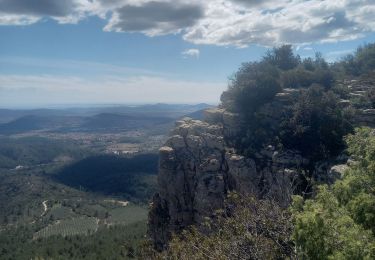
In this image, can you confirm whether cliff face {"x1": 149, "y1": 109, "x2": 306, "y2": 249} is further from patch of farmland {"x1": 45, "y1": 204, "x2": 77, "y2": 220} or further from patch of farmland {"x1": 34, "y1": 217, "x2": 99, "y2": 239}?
patch of farmland {"x1": 45, "y1": 204, "x2": 77, "y2": 220}

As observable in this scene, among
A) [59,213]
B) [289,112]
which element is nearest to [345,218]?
[289,112]

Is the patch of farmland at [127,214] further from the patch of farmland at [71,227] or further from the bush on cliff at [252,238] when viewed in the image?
the bush on cliff at [252,238]

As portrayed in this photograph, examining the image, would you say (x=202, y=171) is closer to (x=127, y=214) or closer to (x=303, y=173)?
(x=303, y=173)

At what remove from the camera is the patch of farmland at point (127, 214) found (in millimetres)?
121887

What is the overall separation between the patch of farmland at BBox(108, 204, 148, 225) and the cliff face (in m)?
79.9

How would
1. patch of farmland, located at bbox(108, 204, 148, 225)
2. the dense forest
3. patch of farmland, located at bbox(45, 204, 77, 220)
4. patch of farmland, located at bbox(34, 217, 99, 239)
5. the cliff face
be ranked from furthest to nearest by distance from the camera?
patch of farmland, located at bbox(45, 204, 77, 220)
patch of farmland, located at bbox(108, 204, 148, 225)
patch of farmland, located at bbox(34, 217, 99, 239)
the cliff face
the dense forest

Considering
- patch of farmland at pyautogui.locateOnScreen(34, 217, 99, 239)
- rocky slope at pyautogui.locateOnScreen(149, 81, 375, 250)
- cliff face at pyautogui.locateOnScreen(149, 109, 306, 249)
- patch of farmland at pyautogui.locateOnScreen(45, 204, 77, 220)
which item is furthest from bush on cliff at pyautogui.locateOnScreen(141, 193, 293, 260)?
patch of farmland at pyautogui.locateOnScreen(45, 204, 77, 220)

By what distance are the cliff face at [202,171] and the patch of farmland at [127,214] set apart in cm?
7988

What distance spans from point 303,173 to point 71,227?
368 feet

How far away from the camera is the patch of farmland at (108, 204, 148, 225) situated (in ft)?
400

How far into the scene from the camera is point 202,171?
37062 millimetres

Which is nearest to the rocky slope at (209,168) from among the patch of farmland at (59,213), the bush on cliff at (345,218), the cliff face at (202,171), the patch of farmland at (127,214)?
the cliff face at (202,171)

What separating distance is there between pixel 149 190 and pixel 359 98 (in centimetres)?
12950

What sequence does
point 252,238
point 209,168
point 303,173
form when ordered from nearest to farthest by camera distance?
1. point 252,238
2. point 303,173
3. point 209,168
